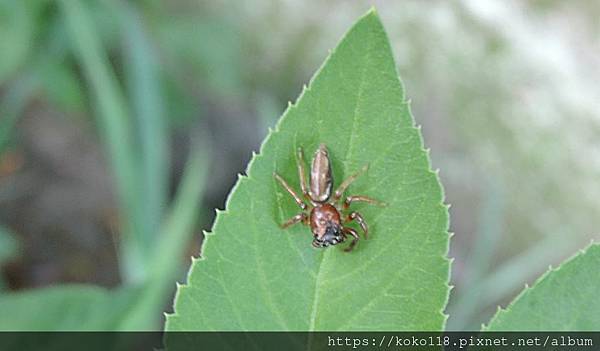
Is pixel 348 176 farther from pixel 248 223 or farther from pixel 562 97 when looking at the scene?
pixel 562 97

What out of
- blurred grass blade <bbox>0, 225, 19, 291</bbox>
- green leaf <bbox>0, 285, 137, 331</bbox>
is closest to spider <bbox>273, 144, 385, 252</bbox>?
green leaf <bbox>0, 285, 137, 331</bbox>

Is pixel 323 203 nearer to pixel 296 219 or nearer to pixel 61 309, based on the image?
pixel 296 219

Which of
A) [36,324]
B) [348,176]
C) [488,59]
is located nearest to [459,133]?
[488,59]

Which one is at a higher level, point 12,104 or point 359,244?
point 12,104

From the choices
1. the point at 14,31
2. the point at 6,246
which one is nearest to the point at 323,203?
the point at 6,246

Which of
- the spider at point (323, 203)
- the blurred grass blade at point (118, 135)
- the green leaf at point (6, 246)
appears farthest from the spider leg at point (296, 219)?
the green leaf at point (6, 246)

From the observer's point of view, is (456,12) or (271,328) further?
(456,12)
